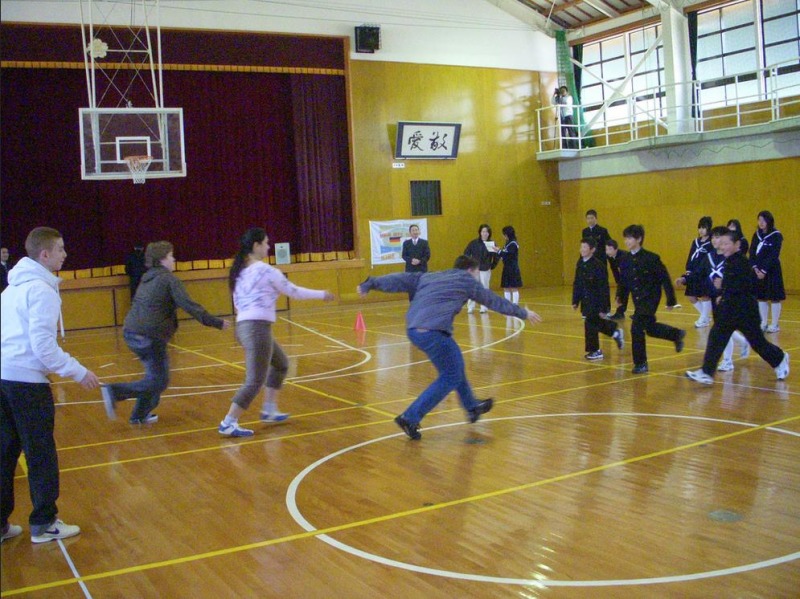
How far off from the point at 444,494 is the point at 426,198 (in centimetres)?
1752

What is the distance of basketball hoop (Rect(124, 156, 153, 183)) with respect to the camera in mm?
14383

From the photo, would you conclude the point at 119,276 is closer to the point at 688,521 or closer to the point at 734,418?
the point at 734,418

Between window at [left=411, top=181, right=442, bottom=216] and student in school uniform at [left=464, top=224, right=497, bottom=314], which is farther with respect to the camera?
window at [left=411, top=181, right=442, bottom=216]

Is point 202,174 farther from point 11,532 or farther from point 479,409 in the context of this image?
point 11,532

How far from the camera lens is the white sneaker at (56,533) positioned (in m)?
4.88

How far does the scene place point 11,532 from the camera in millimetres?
4988

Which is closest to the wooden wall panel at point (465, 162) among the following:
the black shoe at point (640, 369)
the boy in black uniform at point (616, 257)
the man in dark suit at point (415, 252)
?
the man in dark suit at point (415, 252)

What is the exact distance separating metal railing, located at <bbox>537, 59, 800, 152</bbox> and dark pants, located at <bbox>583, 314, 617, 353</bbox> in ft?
30.9

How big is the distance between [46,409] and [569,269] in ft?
69.7

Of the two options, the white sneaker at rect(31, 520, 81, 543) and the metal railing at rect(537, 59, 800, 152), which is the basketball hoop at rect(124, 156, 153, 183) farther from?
the metal railing at rect(537, 59, 800, 152)

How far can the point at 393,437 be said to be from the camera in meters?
7.12

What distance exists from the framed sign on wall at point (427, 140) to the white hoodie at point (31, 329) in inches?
699

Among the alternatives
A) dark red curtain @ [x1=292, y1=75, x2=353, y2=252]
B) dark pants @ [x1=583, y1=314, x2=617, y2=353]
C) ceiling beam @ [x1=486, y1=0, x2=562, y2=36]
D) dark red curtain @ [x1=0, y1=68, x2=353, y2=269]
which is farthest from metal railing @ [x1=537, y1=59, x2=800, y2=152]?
dark pants @ [x1=583, y1=314, x2=617, y2=353]

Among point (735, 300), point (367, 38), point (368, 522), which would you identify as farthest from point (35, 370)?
point (367, 38)
